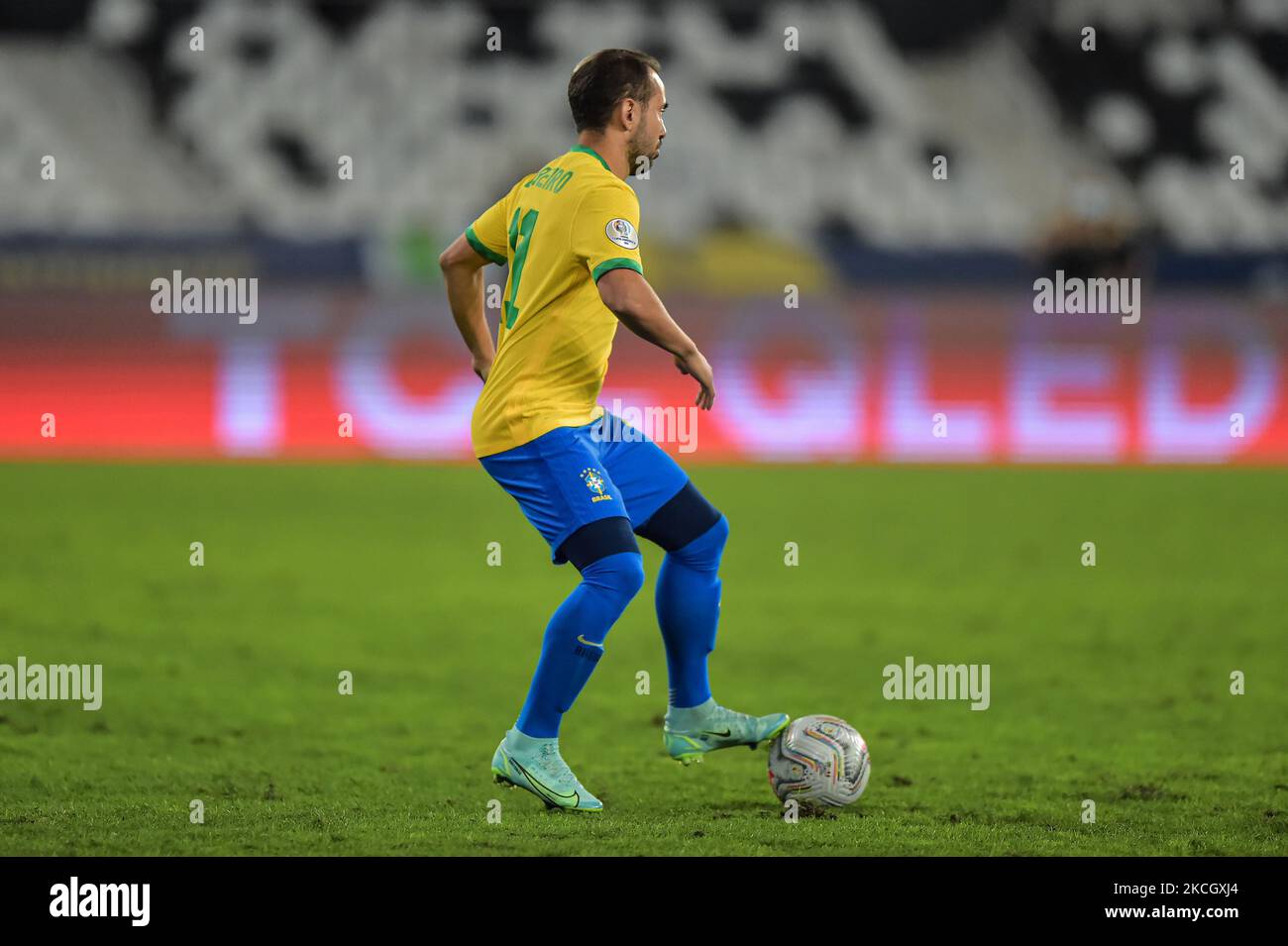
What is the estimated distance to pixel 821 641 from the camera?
8.70 m

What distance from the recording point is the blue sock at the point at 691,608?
544 centimetres

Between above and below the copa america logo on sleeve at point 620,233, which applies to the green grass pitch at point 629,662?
below

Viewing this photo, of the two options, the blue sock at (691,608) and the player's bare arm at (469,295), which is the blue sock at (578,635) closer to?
the blue sock at (691,608)

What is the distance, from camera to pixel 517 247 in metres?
5.19

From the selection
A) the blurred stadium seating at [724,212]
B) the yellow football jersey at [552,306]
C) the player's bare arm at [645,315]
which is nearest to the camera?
the player's bare arm at [645,315]

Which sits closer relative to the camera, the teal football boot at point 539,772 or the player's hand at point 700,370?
the player's hand at point 700,370

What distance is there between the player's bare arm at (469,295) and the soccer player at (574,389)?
73mm

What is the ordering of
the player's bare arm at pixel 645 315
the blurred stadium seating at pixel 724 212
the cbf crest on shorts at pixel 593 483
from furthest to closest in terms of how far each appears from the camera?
the blurred stadium seating at pixel 724 212 → the cbf crest on shorts at pixel 593 483 → the player's bare arm at pixel 645 315

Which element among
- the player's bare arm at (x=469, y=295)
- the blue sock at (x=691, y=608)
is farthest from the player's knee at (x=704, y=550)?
the player's bare arm at (x=469, y=295)

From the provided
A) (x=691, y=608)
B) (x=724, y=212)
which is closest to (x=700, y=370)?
(x=691, y=608)

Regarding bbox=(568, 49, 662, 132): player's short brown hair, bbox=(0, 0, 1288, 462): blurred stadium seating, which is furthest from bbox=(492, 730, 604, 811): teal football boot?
bbox=(0, 0, 1288, 462): blurred stadium seating

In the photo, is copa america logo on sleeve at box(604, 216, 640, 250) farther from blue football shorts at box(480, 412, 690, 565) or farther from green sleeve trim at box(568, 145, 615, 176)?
blue football shorts at box(480, 412, 690, 565)

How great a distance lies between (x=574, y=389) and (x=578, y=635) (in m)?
0.74

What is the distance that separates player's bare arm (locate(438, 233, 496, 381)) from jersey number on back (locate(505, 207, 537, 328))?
20 centimetres
